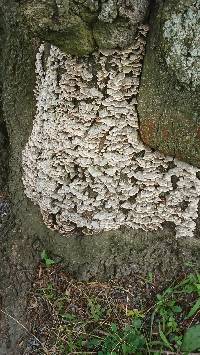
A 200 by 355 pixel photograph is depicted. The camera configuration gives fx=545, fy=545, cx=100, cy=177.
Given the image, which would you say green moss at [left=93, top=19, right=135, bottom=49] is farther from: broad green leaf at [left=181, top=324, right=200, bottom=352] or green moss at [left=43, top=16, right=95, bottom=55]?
broad green leaf at [left=181, top=324, right=200, bottom=352]

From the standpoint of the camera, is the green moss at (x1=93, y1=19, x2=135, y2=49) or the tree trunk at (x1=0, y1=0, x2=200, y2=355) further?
the tree trunk at (x1=0, y1=0, x2=200, y2=355)

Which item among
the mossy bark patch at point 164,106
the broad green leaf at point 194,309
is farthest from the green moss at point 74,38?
the broad green leaf at point 194,309

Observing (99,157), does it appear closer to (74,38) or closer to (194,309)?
(74,38)

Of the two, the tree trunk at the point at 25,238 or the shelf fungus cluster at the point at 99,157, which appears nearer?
the shelf fungus cluster at the point at 99,157

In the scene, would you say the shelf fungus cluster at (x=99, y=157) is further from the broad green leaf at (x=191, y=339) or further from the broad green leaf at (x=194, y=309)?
the broad green leaf at (x=191, y=339)

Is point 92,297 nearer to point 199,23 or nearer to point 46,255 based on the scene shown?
point 46,255

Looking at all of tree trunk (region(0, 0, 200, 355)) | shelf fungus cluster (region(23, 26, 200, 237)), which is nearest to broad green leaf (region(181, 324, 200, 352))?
tree trunk (region(0, 0, 200, 355))

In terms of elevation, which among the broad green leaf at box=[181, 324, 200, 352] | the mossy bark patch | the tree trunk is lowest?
the broad green leaf at box=[181, 324, 200, 352]
